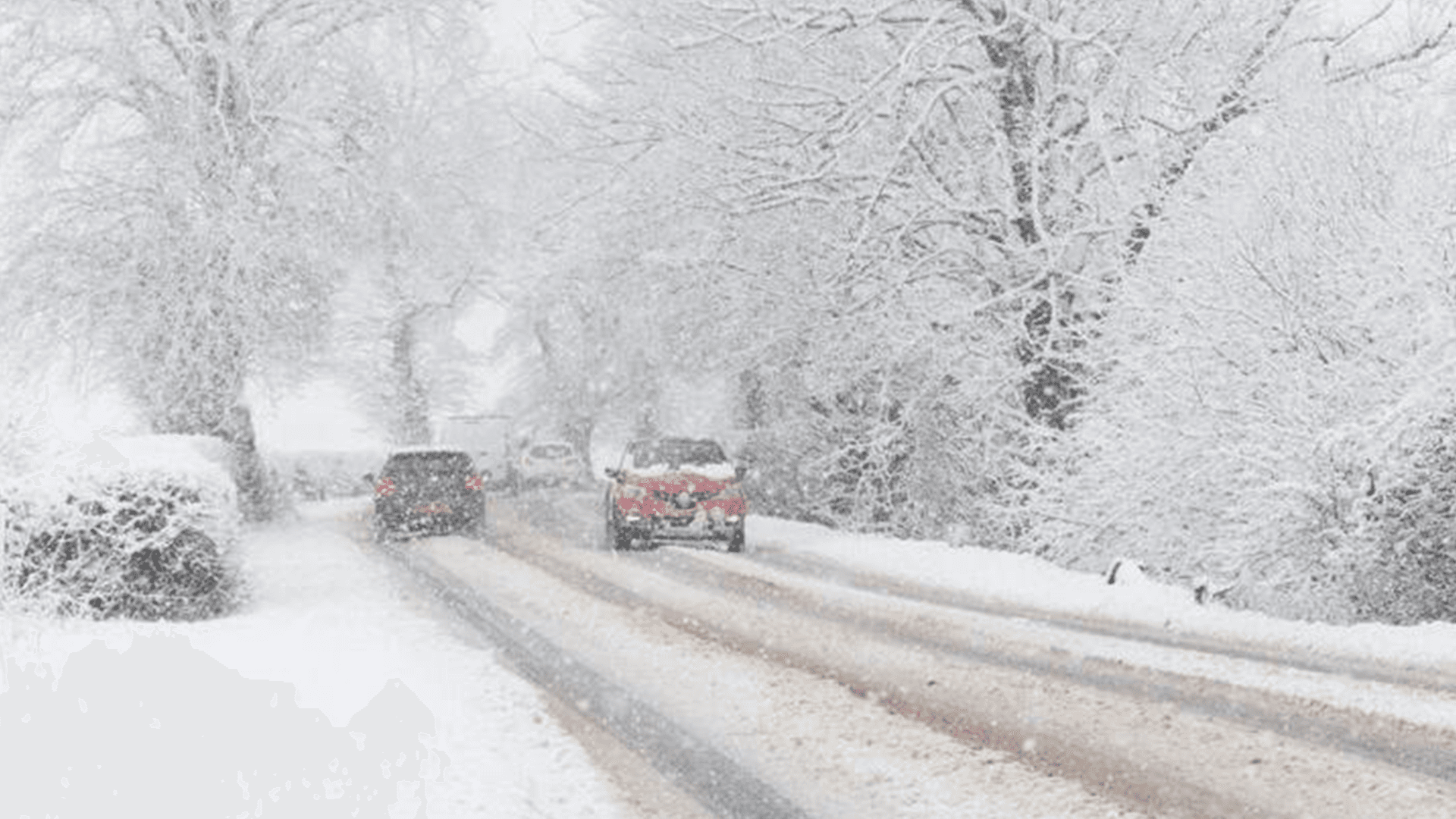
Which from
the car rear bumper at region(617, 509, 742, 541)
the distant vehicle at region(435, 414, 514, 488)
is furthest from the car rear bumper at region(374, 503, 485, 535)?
the distant vehicle at region(435, 414, 514, 488)

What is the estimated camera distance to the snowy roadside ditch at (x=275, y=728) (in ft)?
18.2

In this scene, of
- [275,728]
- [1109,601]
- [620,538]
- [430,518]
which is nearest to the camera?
[275,728]

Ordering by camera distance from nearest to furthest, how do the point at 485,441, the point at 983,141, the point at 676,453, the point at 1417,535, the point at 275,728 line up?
the point at 275,728 < the point at 1417,535 < the point at 983,141 < the point at 676,453 < the point at 485,441

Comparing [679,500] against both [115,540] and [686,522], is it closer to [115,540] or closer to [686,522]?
[686,522]

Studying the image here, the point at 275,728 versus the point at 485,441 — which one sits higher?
the point at 485,441

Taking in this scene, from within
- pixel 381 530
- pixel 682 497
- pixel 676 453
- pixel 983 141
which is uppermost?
pixel 983 141

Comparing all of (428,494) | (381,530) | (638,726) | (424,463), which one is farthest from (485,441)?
(638,726)

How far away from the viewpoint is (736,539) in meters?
19.9

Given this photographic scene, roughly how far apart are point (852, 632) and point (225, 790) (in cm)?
654

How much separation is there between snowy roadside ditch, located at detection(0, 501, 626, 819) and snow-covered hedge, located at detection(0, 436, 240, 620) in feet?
2.59

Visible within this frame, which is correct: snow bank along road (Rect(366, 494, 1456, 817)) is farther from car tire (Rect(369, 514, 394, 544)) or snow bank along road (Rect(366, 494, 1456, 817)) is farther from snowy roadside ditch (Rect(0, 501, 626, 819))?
car tire (Rect(369, 514, 394, 544))

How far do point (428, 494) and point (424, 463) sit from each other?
0.56 metres

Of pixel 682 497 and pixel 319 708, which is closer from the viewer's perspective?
pixel 319 708

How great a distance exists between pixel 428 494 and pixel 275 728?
1717cm
